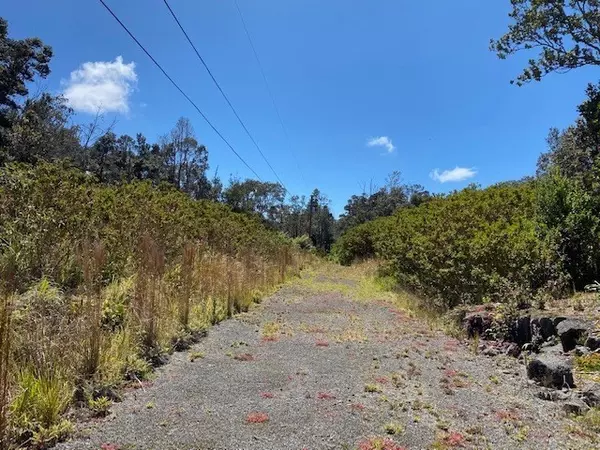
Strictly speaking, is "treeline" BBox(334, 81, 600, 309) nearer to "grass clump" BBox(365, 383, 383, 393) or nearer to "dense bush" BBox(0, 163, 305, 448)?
"grass clump" BBox(365, 383, 383, 393)

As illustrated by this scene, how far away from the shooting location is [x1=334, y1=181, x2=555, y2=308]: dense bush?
8.27 metres

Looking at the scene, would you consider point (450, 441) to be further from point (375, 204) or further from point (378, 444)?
point (375, 204)

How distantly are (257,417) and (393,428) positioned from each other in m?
1.12

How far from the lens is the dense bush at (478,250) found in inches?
326

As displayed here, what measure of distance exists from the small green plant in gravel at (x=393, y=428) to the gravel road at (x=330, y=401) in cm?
1

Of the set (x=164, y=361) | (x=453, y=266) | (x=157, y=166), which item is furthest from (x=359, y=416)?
(x=157, y=166)

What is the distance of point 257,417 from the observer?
3.67m

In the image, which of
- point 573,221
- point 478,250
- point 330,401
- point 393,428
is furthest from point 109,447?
point 573,221

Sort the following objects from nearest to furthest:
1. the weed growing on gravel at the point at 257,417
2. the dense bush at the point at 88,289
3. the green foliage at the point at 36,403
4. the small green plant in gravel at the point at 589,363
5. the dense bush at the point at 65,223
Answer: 1. the green foliage at the point at 36,403
2. the dense bush at the point at 88,289
3. the weed growing on gravel at the point at 257,417
4. the small green plant in gravel at the point at 589,363
5. the dense bush at the point at 65,223

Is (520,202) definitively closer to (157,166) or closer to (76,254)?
(76,254)

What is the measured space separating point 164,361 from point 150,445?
2127mm

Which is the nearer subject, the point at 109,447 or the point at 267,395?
the point at 109,447

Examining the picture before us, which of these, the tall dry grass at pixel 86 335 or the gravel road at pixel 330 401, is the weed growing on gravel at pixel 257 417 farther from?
the tall dry grass at pixel 86 335

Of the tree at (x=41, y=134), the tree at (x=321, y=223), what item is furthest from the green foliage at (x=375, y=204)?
the tree at (x=41, y=134)
